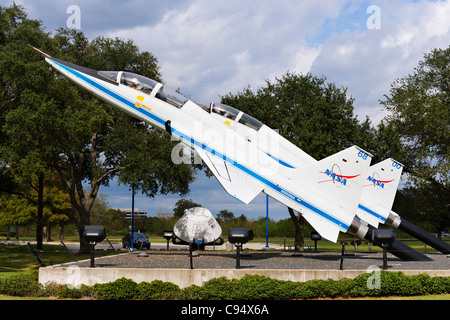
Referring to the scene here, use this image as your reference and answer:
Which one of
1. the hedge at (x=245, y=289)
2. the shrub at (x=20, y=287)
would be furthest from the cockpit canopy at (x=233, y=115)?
the shrub at (x=20, y=287)

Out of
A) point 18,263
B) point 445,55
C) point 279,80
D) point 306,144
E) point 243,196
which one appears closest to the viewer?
point 243,196

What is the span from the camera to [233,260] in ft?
60.3

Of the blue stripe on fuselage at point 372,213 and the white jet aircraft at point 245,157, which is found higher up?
the white jet aircraft at point 245,157

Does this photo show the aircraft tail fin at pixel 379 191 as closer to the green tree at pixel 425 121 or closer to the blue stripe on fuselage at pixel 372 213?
the blue stripe on fuselage at pixel 372 213

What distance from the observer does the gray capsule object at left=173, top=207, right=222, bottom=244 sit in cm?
2653

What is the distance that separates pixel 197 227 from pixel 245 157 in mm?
10523

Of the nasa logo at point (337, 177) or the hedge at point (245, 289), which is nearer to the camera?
the hedge at point (245, 289)

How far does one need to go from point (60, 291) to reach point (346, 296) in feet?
29.0

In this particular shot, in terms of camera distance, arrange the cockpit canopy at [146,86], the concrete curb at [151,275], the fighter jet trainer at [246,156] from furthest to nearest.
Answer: the cockpit canopy at [146,86] → the fighter jet trainer at [246,156] → the concrete curb at [151,275]

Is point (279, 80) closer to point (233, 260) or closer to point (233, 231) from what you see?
→ point (233, 260)

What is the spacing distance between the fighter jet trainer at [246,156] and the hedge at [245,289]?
10.9ft

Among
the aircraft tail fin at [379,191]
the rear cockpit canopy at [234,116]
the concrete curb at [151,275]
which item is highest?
the rear cockpit canopy at [234,116]

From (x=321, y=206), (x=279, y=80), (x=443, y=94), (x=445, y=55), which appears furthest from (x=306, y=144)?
(x=445, y=55)

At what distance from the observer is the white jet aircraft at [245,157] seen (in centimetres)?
1673
